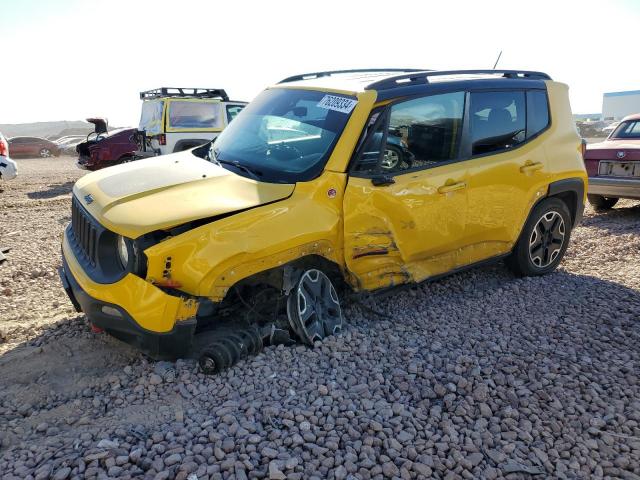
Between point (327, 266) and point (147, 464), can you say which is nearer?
point (147, 464)

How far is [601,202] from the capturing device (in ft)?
31.8

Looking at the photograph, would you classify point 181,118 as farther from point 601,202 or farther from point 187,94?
point 601,202

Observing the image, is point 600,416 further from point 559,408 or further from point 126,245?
point 126,245

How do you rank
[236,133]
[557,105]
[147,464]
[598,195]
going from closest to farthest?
[147,464] < [236,133] < [557,105] < [598,195]

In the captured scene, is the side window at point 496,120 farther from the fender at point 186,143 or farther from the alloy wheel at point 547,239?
the fender at point 186,143

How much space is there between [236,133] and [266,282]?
1.57m

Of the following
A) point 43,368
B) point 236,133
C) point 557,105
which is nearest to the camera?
point 43,368

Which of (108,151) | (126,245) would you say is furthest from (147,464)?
(108,151)

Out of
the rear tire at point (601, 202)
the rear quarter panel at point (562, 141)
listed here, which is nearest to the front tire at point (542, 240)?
the rear quarter panel at point (562, 141)

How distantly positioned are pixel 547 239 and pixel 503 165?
118 centimetres

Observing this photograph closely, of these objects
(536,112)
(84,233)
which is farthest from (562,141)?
(84,233)

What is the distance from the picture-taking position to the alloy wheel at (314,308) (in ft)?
13.0

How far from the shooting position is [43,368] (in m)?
3.84

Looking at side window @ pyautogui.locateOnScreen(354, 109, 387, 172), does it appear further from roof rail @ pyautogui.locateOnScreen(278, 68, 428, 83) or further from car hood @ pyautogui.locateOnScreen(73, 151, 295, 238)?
roof rail @ pyautogui.locateOnScreen(278, 68, 428, 83)
